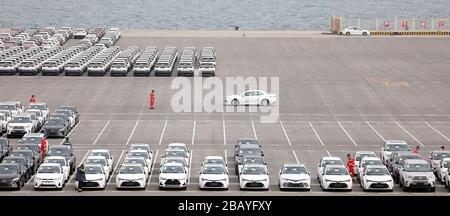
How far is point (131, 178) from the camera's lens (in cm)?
3434

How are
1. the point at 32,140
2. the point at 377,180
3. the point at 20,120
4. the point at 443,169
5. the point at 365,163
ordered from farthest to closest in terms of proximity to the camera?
the point at 20,120 → the point at 32,140 → the point at 365,163 → the point at 443,169 → the point at 377,180

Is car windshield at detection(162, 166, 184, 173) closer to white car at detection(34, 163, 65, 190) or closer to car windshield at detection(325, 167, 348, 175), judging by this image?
white car at detection(34, 163, 65, 190)

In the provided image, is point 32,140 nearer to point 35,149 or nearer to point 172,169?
point 35,149

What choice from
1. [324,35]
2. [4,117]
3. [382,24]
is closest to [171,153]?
[4,117]

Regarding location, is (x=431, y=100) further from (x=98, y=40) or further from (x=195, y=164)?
(x=98, y=40)

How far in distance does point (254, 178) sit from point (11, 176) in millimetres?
8691

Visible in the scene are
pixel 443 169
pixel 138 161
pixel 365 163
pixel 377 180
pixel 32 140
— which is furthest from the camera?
pixel 32 140

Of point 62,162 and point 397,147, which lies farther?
point 397,147

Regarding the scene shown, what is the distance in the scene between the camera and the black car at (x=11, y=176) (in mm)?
33750

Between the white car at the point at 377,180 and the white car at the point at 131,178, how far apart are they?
26.4 feet

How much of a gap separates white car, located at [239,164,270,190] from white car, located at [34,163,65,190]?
657 cm

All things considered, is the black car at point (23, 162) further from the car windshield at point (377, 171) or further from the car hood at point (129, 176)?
the car windshield at point (377, 171)

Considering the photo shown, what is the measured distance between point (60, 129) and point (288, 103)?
20419 millimetres

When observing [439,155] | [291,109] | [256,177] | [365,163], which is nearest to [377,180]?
[365,163]
